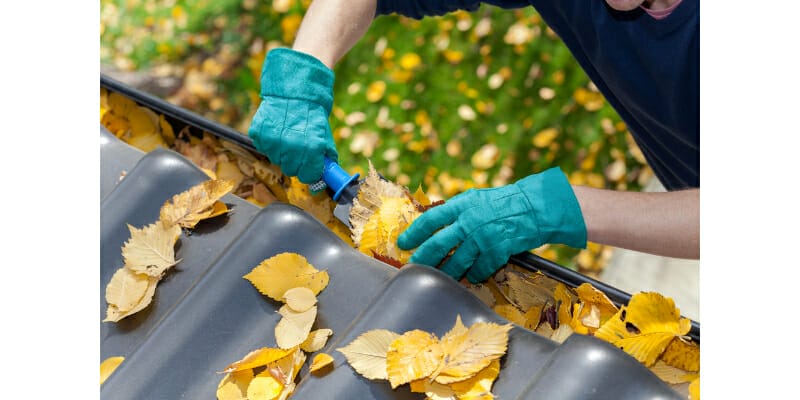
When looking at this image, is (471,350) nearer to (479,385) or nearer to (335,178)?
(479,385)

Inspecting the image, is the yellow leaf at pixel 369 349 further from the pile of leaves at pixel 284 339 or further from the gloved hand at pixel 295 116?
the gloved hand at pixel 295 116

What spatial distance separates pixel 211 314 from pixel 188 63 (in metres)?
3.12

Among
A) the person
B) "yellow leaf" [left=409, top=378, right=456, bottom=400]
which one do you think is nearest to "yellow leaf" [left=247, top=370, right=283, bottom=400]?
"yellow leaf" [left=409, top=378, right=456, bottom=400]

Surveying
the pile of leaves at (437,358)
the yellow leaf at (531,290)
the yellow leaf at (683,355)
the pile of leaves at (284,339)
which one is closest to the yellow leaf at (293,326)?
the pile of leaves at (284,339)

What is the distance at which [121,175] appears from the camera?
1.54m

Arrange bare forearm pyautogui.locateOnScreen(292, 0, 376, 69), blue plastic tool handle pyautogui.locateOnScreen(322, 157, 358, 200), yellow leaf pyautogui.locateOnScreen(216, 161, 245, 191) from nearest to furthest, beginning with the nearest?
1. blue plastic tool handle pyautogui.locateOnScreen(322, 157, 358, 200)
2. yellow leaf pyautogui.locateOnScreen(216, 161, 245, 191)
3. bare forearm pyautogui.locateOnScreen(292, 0, 376, 69)

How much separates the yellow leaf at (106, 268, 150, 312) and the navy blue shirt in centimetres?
106

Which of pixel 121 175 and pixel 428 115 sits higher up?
pixel 121 175

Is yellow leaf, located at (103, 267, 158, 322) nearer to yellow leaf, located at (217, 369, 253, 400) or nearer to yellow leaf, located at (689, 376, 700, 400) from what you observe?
yellow leaf, located at (217, 369, 253, 400)

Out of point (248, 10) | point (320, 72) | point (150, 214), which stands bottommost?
point (248, 10)

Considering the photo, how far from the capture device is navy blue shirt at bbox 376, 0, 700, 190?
4.95 feet

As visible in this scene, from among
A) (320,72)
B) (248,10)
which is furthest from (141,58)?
(320,72)

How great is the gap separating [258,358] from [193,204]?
15.6 inches

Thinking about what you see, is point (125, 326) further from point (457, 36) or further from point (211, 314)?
point (457, 36)
